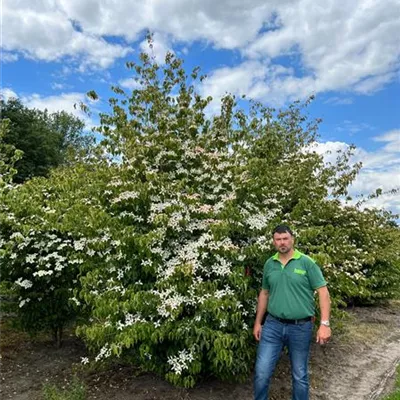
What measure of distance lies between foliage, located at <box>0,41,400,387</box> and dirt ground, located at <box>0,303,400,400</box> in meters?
0.32

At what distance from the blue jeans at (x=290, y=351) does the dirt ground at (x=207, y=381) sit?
1004 millimetres

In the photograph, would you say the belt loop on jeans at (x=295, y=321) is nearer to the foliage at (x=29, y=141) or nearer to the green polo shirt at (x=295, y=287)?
the green polo shirt at (x=295, y=287)

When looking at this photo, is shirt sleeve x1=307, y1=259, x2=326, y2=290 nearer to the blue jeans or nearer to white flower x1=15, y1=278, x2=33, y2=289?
the blue jeans

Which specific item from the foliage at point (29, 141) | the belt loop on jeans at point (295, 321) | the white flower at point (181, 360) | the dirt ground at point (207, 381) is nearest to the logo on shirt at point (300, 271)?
the belt loop on jeans at point (295, 321)

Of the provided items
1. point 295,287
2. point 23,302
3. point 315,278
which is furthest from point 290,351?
point 23,302

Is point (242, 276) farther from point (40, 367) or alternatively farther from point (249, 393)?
point (40, 367)

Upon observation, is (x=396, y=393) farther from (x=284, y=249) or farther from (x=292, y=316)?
(x=284, y=249)

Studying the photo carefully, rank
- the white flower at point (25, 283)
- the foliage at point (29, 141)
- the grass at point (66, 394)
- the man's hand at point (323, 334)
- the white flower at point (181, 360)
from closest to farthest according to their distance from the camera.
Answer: the man's hand at point (323, 334) → the white flower at point (181, 360) → the grass at point (66, 394) → the white flower at point (25, 283) → the foliage at point (29, 141)

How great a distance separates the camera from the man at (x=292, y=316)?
3639 millimetres

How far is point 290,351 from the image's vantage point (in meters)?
3.71

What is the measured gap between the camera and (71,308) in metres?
6.05

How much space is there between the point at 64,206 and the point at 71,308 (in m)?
1.55

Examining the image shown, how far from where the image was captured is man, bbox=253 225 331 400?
11.9 feet

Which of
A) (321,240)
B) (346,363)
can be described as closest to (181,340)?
(346,363)
